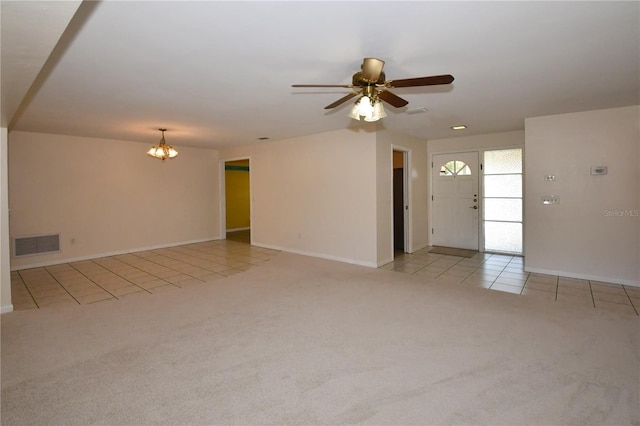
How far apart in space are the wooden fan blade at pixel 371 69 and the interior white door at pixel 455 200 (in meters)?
4.76

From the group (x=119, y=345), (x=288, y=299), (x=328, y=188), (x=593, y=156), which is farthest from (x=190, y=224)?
(x=593, y=156)

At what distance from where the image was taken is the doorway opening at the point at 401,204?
6.49 m

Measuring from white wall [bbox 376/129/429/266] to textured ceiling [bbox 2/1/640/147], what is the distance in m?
1.13

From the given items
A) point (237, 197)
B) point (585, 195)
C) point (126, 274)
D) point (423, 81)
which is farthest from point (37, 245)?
point (585, 195)

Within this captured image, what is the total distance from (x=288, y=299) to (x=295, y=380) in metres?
1.65

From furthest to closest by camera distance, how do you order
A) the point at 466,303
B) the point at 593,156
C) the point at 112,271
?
1. the point at 112,271
2. the point at 593,156
3. the point at 466,303

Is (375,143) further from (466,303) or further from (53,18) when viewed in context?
(53,18)

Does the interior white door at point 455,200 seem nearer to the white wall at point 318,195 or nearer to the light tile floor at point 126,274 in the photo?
the white wall at point 318,195

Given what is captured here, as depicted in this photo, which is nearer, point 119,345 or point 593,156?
point 119,345

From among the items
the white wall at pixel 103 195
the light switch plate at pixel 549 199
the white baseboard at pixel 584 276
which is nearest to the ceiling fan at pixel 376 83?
the light switch plate at pixel 549 199

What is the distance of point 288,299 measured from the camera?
3.89 meters

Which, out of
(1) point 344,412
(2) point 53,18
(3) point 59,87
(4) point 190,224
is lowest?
(1) point 344,412

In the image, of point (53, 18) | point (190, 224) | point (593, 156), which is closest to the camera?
point (53, 18)

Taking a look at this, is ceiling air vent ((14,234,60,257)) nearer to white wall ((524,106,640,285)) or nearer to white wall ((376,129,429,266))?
white wall ((376,129,429,266))
